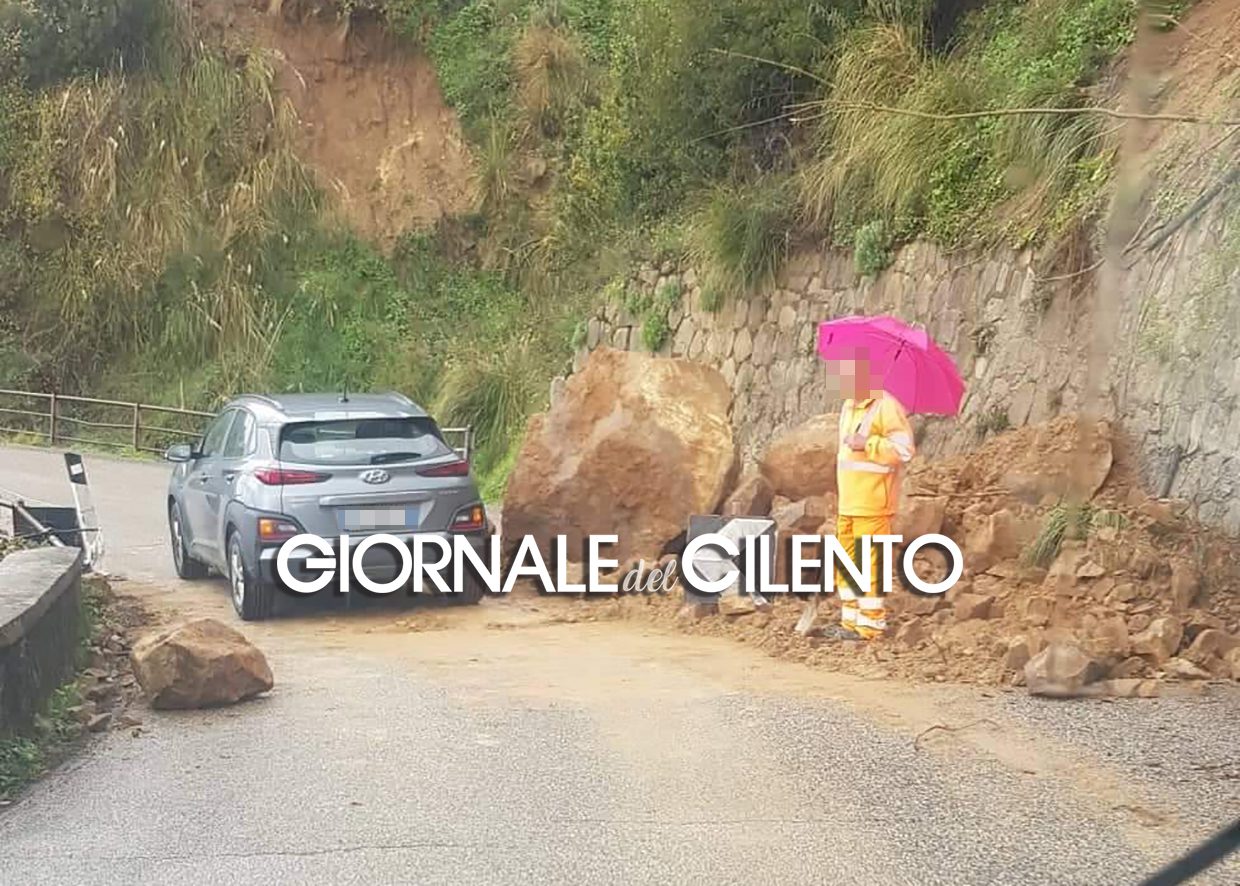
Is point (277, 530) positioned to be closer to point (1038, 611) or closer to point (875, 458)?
point (875, 458)

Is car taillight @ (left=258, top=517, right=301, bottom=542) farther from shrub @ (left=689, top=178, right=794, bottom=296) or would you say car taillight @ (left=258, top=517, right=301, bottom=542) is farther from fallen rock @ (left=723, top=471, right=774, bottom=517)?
shrub @ (left=689, top=178, right=794, bottom=296)

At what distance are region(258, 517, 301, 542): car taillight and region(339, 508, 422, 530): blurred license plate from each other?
348 millimetres

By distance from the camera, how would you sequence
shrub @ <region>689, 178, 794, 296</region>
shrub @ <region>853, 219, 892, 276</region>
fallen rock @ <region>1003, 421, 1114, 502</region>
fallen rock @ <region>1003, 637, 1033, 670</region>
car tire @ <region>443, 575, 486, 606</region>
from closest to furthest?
fallen rock @ <region>1003, 637, 1033, 670</region>, fallen rock @ <region>1003, 421, 1114, 502</region>, car tire @ <region>443, 575, 486, 606</region>, shrub @ <region>853, 219, 892, 276</region>, shrub @ <region>689, 178, 794, 296</region>

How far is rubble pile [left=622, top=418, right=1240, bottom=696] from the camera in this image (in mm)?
8227

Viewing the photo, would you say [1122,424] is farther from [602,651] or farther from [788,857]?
[788,857]

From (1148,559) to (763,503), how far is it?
3.33m

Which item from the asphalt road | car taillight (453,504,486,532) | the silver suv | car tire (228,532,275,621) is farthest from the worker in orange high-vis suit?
car tire (228,532,275,621)

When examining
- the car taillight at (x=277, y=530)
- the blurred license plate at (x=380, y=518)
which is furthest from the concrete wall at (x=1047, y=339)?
the car taillight at (x=277, y=530)

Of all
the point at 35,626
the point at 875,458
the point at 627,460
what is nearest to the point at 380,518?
the point at 627,460

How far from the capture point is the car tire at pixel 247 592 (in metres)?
11.1

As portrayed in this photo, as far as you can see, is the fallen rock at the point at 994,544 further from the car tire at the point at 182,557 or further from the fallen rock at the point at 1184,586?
the car tire at the point at 182,557

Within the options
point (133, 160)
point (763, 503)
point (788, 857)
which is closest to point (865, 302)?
point (763, 503)

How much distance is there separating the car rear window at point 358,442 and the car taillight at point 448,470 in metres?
0.14

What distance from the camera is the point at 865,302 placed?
46.9 ft
